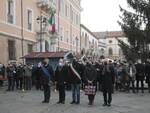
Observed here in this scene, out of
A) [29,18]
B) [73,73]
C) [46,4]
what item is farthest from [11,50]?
[73,73]

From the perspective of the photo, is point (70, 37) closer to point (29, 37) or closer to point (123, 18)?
point (29, 37)

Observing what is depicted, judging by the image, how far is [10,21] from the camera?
112 ft

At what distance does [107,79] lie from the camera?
1495 centimetres

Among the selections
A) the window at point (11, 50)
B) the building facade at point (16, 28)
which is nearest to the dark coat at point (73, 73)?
the building facade at point (16, 28)

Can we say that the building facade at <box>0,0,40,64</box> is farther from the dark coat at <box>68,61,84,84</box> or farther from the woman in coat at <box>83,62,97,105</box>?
the woman in coat at <box>83,62,97,105</box>

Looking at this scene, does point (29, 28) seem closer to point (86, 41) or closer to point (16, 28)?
point (16, 28)

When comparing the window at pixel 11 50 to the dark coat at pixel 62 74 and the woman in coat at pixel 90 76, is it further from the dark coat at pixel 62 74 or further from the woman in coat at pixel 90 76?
the woman in coat at pixel 90 76

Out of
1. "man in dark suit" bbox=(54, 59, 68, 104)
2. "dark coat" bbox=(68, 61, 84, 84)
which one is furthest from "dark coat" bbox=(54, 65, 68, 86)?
"dark coat" bbox=(68, 61, 84, 84)

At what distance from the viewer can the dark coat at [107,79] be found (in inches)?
586

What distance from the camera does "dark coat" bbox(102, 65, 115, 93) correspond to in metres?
14.9

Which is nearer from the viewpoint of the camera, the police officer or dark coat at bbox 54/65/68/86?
dark coat at bbox 54/65/68/86

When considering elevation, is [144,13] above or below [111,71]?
above

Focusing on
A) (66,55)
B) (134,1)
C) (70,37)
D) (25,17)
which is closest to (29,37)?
(25,17)

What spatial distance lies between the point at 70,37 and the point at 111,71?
149ft
